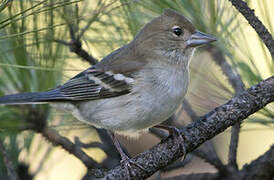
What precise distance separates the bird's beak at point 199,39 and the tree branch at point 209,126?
40cm

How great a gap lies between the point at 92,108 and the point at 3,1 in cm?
107

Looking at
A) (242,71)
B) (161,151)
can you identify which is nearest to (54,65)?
(161,151)

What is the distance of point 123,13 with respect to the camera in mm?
2453

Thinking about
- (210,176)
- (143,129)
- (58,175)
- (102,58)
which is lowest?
(58,175)

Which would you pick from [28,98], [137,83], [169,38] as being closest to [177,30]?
[169,38]

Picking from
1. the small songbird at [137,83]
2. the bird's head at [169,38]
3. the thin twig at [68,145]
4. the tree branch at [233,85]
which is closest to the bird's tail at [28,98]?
the small songbird at [137,83]

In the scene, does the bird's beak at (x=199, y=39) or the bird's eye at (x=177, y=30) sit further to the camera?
the bird's eye at (x=177, y=30)

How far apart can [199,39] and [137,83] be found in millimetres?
424

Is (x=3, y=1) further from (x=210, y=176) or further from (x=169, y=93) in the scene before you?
(x=210, y=176)

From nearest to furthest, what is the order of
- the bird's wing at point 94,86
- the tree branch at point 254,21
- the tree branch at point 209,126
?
the tree branch at point 254,21, the tree branch at point 209,126, the bird's wing at point 94,86

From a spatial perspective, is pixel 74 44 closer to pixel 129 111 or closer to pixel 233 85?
pixel 129 111

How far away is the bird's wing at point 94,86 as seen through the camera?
8.07 ft

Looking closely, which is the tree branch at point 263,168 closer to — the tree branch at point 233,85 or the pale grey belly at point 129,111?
the tree branch at point 233,85

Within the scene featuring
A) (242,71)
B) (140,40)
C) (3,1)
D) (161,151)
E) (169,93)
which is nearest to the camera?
(3,1)
